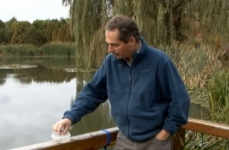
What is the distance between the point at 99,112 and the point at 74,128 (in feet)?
3.02

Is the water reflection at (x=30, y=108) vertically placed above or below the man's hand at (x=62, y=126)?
below

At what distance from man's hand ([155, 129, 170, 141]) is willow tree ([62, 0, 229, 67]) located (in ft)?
19.7

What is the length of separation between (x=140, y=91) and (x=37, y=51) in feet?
72.7

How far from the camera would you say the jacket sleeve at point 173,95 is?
1.31m

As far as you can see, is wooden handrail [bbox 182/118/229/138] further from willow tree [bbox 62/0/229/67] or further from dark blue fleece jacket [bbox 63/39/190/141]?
willow tree [bbox 62/0/229/67]

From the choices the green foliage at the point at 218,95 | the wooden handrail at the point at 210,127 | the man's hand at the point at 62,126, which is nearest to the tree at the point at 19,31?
the green foliage at the point at 218,95

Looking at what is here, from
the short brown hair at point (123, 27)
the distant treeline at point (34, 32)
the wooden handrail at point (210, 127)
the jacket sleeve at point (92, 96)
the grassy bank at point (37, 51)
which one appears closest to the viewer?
the short brown hair at point (123, 27)

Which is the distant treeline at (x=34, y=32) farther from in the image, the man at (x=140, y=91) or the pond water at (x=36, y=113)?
the man at (x=140, y=91)

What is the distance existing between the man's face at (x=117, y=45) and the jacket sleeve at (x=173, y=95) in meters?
0.15

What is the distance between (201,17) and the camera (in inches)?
308

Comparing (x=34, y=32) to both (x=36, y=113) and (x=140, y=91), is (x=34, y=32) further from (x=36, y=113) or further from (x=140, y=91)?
(x=140, y=91)

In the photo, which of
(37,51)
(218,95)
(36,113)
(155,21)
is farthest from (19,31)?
(218,95)

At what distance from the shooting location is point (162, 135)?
1368 mm

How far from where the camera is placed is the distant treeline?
25311 mm
